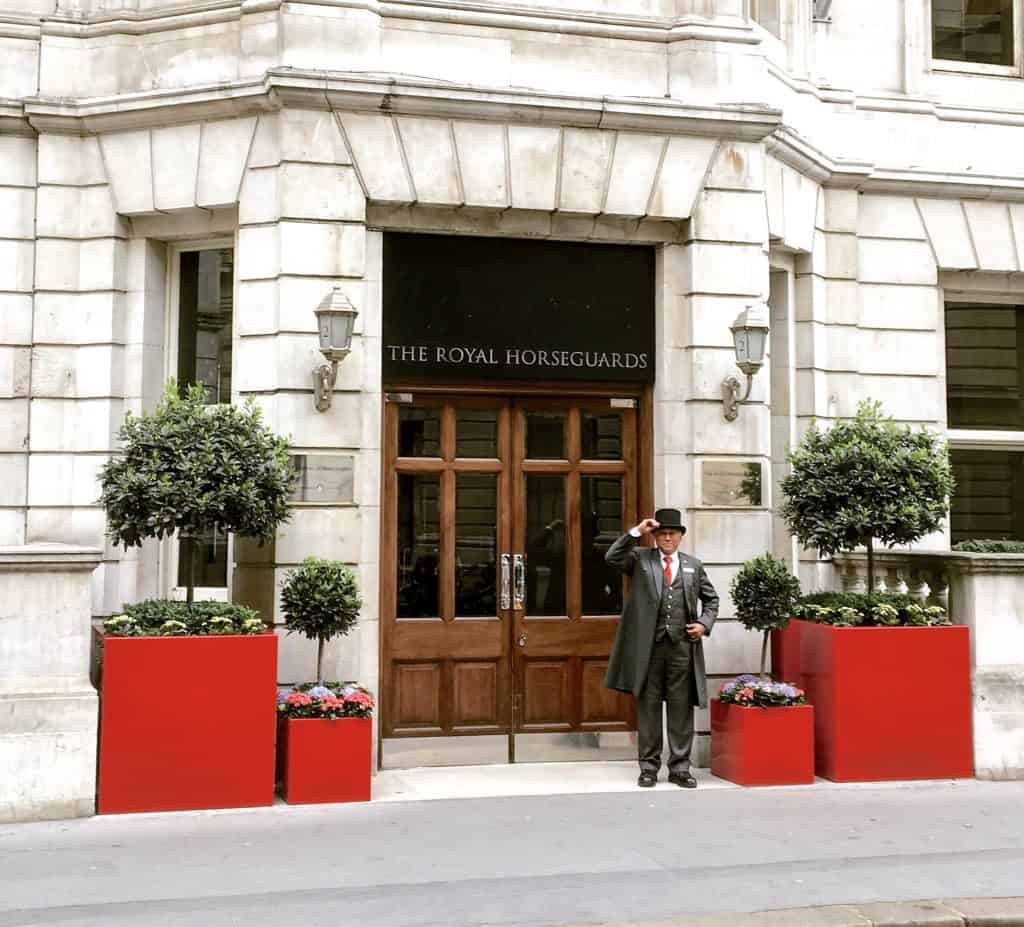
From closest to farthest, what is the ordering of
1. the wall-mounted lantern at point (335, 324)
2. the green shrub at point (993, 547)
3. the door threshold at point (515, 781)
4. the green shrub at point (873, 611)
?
the door threshold at point (515, 781)
the wall-mounted lantern at point (335, 324)
the green shrub at point (873, 611)
the green shrub at point (993, 547)

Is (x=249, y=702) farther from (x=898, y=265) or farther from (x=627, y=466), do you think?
(x=898, y=265)

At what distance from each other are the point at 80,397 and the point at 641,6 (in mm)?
6043

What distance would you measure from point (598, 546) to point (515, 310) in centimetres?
218

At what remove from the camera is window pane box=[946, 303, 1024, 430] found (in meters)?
13.6

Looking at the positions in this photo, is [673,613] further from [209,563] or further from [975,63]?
[975,63]

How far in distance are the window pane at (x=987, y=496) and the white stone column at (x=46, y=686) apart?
896 centimetres

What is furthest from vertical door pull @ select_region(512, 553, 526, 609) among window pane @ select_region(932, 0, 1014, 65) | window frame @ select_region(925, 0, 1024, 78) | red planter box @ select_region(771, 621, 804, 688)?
window pane @ select_region(932, 0, 1014, 65)

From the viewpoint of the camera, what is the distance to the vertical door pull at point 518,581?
10.8m

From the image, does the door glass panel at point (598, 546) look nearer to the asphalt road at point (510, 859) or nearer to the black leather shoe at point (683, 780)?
the black leather shoe at point (683, 780)

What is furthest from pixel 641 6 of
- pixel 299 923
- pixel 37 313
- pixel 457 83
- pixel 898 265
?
pixel 299 923

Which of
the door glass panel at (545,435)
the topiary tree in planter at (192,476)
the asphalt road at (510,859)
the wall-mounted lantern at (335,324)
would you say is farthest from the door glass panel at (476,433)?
the asphalt road at (510,859)

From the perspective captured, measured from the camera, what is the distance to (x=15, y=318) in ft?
36.8

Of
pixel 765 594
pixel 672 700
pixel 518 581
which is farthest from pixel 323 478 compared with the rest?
pixel 765 594

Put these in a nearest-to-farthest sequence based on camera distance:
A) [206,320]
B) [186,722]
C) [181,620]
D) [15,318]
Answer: [186,722], [181,620], [15,318], [206,320]
